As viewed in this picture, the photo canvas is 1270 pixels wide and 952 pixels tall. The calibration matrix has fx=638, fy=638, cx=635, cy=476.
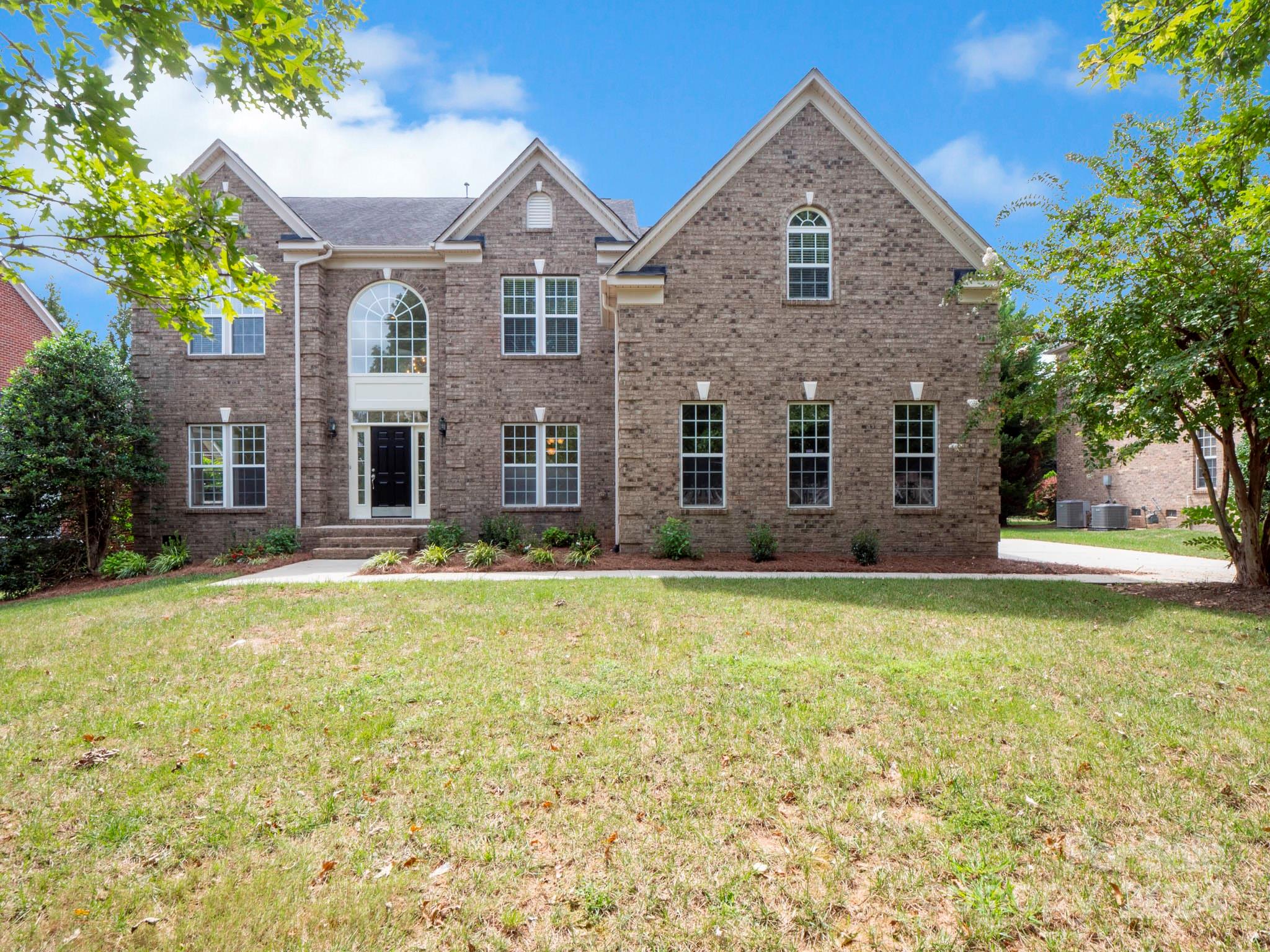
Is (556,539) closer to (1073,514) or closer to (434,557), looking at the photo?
(434,557)

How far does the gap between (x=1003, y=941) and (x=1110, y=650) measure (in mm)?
4784

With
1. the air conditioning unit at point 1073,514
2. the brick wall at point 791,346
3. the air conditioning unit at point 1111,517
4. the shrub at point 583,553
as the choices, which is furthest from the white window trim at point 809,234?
the air conditioning unit at point 1073,514

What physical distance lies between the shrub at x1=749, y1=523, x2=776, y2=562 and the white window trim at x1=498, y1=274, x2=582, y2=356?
6.11 m

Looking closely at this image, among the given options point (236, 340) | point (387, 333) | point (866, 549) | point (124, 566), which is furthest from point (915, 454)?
point (124, 566)

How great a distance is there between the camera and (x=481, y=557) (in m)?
12.2

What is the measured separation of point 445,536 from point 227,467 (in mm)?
5921

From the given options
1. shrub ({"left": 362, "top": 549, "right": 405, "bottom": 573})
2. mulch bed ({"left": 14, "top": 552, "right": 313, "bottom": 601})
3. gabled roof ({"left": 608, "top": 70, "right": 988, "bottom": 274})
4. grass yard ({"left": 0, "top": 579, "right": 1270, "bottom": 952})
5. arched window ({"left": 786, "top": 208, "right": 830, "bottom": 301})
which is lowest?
mulch bed ({"left": 14, "top": 552, "right": 313, "bottom": 601})

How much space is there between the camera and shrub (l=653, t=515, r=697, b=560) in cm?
1231

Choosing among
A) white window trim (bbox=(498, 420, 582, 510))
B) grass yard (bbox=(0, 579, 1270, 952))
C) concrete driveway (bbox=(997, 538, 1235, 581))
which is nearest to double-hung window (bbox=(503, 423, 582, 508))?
white window trim (bbox=(498, 420, 582, 510))

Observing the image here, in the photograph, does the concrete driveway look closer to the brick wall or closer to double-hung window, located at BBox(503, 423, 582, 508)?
the brick wall

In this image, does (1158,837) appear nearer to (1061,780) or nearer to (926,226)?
(1061,780)

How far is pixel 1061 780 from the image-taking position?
3.54 metres

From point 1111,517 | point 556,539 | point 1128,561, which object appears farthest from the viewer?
point 1111,517

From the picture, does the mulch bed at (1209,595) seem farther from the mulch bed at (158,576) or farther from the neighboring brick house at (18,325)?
the neighboring brick house at (18,325)
